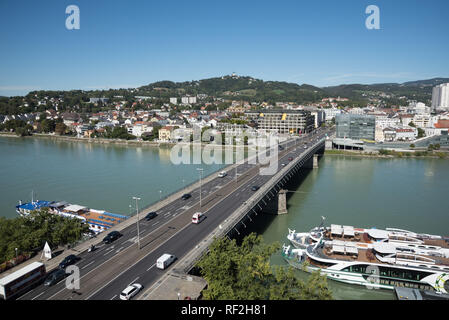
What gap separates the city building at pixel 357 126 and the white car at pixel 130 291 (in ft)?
148

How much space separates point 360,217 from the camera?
61.2 feet

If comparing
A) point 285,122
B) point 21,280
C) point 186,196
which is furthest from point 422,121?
point 21,280

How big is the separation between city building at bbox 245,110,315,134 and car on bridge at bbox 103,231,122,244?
→ 156ft

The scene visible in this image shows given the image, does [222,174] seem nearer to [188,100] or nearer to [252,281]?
[252,281]

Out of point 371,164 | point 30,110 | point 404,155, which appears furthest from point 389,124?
point 30,110

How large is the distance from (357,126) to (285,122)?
1388 cm

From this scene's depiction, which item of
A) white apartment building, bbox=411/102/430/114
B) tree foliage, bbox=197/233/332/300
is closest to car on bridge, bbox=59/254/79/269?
tree foliage, bbox=197/233/332/300

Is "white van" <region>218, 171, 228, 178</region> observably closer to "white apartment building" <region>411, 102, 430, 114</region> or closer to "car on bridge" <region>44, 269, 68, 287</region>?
"car on bridge" <region>44, 269, 68, 287</region>

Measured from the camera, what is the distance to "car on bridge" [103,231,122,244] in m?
11.7

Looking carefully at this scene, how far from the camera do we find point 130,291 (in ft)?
27.5

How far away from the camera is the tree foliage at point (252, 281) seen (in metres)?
7.15

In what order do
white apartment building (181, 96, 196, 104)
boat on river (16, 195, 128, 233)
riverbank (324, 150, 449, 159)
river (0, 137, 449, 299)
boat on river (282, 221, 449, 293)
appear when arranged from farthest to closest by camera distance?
1. white apartment building (181, 96, 196, 104)
2. riverbank (324, 150, 449, 159)
3. river (0, 137, 449, 299)
4. boat on river (16, 195, 128, 233)
5. boat on river (282, 221, 449, 293)

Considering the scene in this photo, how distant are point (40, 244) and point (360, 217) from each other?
17304 millimetres

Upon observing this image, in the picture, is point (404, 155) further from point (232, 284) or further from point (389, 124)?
point (232, 284)
